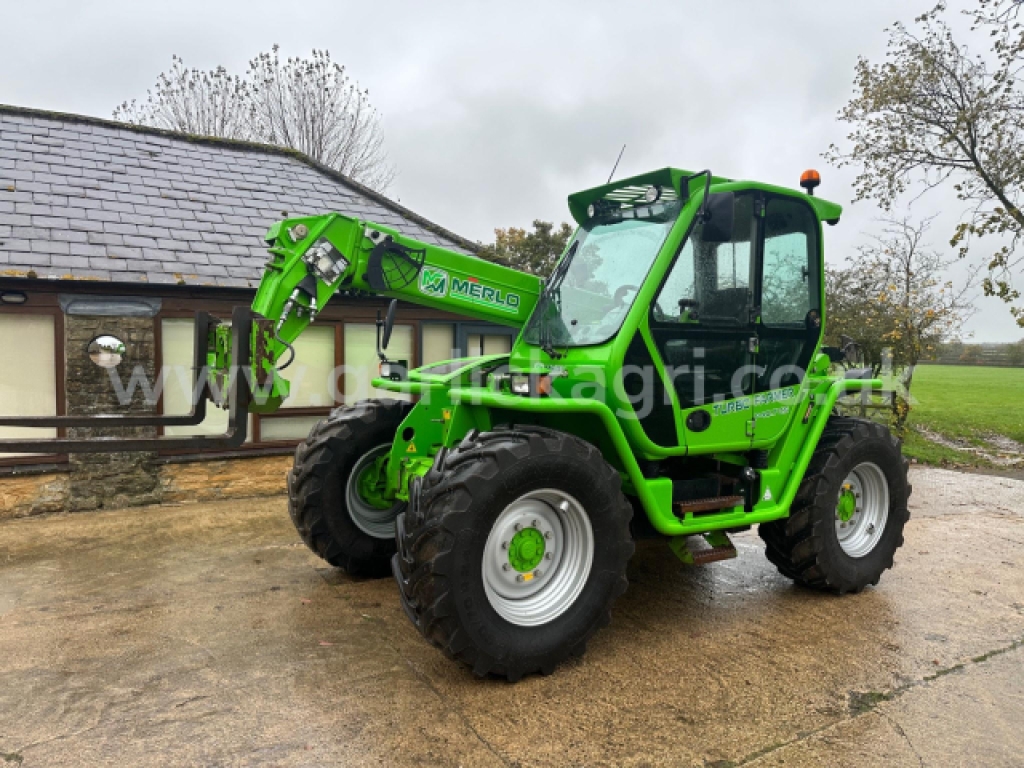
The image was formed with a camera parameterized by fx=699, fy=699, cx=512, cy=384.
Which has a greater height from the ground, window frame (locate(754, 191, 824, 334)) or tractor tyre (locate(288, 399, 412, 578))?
window frame (locate(754, 191, 824, 334))

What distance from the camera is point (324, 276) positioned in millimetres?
4016

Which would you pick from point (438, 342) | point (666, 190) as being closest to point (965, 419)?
point (438, 342)

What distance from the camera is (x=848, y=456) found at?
482 centimetres

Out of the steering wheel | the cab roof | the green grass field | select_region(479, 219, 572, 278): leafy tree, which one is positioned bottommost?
the green grass field

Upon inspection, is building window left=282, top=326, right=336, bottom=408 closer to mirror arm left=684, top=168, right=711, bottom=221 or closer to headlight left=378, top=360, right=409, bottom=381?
headlight left=378, top=360, right=409, bottom=381

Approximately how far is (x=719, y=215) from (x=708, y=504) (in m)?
1.74

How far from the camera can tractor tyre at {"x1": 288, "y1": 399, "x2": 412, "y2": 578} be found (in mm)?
4863

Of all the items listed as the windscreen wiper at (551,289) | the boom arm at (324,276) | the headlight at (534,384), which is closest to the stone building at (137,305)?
the boom arm at (324,276)

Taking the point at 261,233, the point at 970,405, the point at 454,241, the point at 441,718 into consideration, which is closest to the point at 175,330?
the point at 261,233

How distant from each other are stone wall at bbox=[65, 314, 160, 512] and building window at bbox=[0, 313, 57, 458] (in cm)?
19

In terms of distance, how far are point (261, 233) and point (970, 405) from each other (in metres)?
21.7

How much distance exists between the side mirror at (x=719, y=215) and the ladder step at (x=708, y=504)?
1591 mm

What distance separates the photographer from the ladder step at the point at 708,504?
4242 millimetres

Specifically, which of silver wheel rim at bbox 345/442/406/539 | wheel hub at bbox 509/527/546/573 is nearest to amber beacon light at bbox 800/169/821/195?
wheel hub at bbox 509/527/546/573
